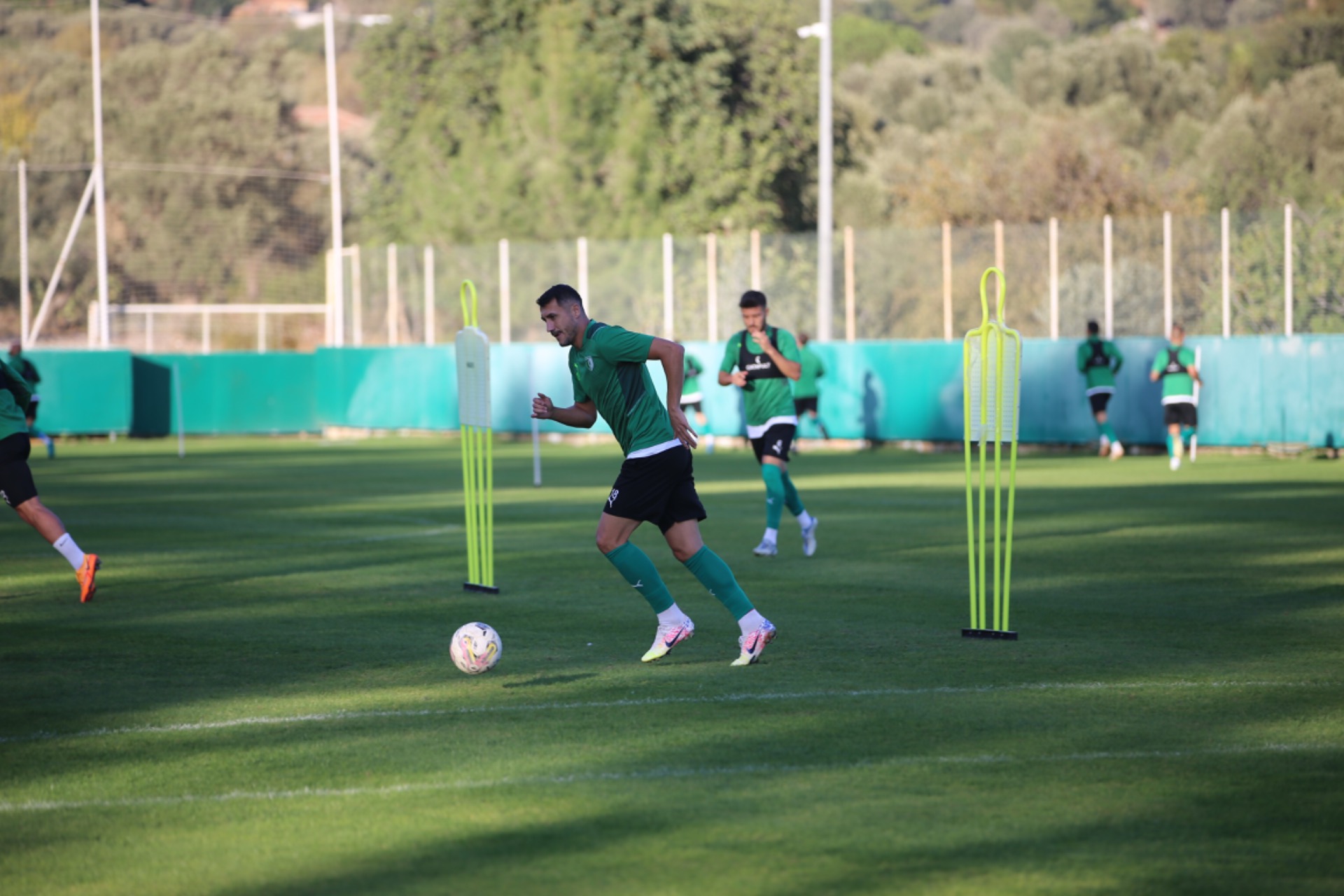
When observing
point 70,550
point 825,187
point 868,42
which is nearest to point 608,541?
point 70,550

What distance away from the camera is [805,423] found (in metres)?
32.2

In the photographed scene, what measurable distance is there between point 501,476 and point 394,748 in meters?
17.7

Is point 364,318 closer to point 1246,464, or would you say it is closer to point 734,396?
point 734,396

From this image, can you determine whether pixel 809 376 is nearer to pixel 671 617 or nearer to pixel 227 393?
pixel 227 393

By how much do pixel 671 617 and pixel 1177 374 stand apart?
17984mm

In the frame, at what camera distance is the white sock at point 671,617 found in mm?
9250

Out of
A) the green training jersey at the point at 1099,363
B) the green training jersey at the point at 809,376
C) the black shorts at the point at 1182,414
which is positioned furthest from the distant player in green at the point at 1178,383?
the green training jersey at the point at 809,376

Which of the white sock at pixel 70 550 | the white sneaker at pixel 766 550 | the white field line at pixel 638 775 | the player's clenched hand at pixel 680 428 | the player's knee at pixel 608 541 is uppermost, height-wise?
the player's clenched hand at pixel 680 428

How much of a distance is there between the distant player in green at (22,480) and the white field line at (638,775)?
5.58 metres

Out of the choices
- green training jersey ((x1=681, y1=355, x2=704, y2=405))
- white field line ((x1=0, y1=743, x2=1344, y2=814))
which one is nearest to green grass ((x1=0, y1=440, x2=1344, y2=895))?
white field line ((x1=0, y1=743, x2=1344, y2=814))

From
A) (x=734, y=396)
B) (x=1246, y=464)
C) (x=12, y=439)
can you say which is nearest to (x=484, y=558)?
(x=12, y=439)

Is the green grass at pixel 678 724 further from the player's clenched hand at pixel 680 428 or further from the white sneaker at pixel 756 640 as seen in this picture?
the player's clenched hand at pixel 680 428

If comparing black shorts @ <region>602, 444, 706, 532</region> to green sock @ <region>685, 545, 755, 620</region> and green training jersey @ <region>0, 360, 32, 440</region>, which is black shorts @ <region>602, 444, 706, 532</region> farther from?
green training jersey @ <region>0, 360, 32, 440</region>

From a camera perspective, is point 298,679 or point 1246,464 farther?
point 1246,464
